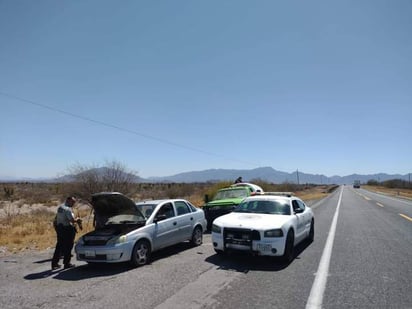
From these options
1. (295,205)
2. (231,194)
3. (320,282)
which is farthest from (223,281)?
(231,194)

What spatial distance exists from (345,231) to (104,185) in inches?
624

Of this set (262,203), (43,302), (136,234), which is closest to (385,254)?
(262,203)

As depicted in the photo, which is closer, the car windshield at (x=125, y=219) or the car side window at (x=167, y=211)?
the car windshield at (x=125, y=219)

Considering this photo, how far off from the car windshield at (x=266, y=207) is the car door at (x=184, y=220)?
162 centimetres

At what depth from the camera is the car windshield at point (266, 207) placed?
409 inches

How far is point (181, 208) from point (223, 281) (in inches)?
176

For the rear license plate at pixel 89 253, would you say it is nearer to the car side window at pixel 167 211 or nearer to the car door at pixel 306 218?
the car side window at pixel 167 211

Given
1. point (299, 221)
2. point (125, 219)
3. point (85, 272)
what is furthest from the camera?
point (299, 221)

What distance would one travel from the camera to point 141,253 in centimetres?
908

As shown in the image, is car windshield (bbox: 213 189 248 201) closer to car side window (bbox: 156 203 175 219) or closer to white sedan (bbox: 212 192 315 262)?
white sedan (bbox: 212 192 315 262)

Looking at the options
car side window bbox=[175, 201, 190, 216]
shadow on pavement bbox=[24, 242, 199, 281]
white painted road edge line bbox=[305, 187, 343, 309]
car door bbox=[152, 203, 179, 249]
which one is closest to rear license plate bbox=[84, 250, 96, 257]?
shadow on pavement bbox=[24, 242, 199, 281]

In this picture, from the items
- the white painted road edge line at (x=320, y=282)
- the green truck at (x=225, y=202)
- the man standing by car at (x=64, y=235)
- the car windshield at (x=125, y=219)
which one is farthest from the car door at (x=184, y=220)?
the white painted road edge line at (x=320, y=282)

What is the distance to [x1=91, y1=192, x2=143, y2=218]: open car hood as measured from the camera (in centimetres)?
978

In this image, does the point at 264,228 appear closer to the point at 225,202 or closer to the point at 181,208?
the point at 181,208
